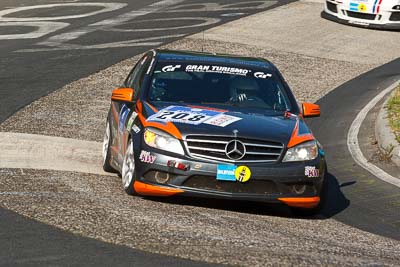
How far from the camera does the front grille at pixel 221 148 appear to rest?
1020cm

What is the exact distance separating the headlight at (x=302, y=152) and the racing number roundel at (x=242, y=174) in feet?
1.37

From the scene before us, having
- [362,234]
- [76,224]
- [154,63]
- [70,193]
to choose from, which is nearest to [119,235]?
[76,224]

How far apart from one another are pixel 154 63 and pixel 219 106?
110cm

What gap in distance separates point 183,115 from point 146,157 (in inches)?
26.4

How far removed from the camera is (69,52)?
70.9ft

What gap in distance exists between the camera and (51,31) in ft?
79.4

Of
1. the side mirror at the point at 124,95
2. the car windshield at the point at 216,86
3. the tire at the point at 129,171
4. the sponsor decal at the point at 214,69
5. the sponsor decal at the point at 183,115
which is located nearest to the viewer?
the tire at the point at 129,171

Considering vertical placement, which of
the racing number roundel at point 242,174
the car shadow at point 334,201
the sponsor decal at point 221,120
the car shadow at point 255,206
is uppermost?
the sponsor decal at point 221,120

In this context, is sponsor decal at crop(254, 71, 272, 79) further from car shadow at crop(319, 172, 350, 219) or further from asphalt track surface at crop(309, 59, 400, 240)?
asphalt track surface at crop(309, 59, 400, 240)

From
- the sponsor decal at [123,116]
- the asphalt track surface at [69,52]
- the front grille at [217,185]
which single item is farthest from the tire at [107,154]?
the asphalt track surface at [69,52]

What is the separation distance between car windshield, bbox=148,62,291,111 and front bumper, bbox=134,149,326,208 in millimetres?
1289

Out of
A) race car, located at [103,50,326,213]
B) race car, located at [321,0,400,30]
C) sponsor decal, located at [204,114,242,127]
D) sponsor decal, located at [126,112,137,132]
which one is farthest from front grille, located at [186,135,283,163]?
race car, located at [321,0,400,30]

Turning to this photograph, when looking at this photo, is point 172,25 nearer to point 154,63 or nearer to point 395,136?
point 395,136

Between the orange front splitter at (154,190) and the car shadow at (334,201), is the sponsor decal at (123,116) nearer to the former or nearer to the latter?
the orange front splitter at (154,190)
